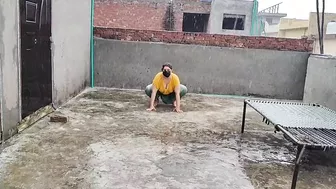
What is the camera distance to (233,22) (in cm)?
1539

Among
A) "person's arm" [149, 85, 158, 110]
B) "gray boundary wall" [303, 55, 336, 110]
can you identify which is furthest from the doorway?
"gray boundary wall" [303, 55, 336, 110]

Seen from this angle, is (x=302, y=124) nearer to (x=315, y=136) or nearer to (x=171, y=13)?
(x=315, y=136)

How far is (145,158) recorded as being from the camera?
315cm

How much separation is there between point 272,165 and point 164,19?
37.8ft

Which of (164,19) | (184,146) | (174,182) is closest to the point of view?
(174,182)

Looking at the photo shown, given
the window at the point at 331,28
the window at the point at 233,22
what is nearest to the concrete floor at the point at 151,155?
the window at the point at 233,22

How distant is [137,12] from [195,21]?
3627 mm

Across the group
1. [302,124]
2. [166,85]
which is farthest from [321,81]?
[302,124]

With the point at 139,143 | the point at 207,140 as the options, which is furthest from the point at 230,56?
the point at 139,143

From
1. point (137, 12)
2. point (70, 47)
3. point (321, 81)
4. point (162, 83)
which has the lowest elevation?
point (162, 83)

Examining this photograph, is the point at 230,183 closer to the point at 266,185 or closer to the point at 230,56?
the point at 266,185

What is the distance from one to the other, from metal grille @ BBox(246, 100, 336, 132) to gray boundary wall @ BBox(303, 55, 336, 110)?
4.31 ft

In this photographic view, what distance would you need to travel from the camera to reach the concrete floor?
266 cm

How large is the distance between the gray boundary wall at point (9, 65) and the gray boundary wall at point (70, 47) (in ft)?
3.84
